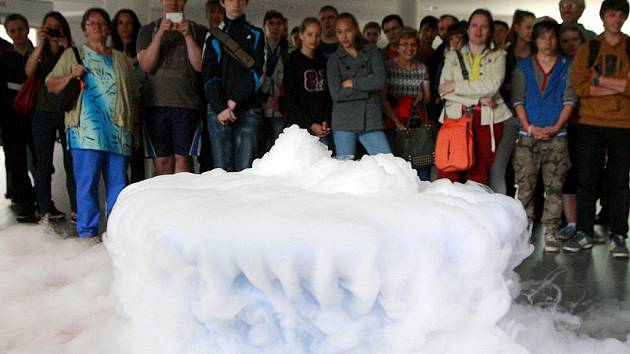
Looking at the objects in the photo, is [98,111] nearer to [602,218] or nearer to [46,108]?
[46,108]

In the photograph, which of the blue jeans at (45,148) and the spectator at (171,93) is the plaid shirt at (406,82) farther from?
the blue jeans at (45,148)

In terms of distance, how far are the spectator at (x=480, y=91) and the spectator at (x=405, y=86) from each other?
231 millimetres

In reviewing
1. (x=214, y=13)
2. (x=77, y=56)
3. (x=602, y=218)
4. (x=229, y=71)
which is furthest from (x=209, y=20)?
(x=602, y=218)

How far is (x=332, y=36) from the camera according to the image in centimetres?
470

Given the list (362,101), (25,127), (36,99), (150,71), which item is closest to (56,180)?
(25,127)

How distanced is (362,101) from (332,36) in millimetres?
941

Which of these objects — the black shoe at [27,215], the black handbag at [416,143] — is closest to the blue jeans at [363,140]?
the black handbag at [416,143]

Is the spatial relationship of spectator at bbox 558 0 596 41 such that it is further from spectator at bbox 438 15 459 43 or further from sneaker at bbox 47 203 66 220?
sneaker at bbox 47 203 66 220

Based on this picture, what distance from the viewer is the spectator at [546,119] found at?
12.8 ft

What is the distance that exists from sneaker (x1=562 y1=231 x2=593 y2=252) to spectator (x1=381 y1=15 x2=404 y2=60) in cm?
169

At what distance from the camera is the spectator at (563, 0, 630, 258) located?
369cm

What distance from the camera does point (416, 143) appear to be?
4195 mm

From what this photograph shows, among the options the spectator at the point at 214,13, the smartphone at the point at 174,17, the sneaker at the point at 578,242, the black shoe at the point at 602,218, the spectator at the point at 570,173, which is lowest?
the black shoe at the point at 602,218

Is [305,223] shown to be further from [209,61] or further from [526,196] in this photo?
[526,196]
